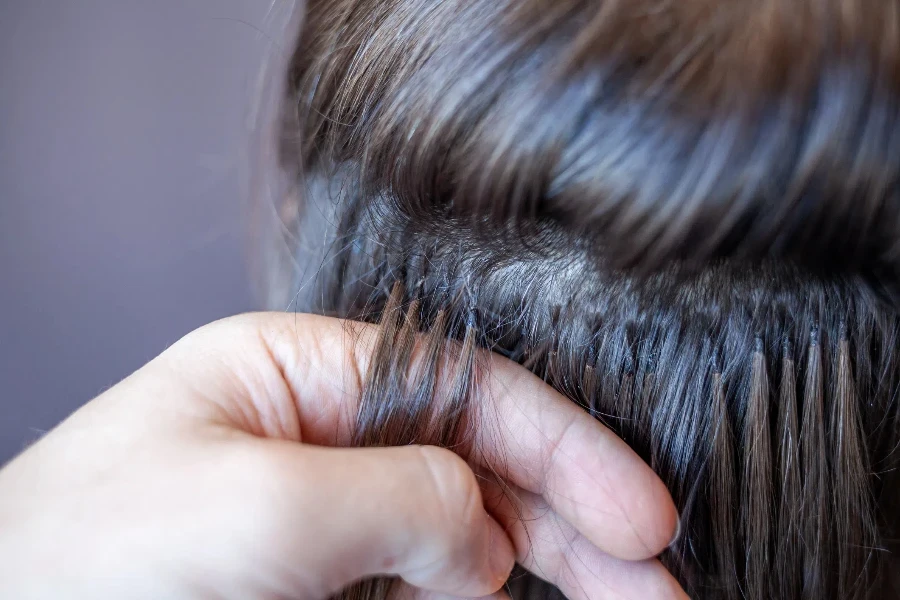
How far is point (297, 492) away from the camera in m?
0.43

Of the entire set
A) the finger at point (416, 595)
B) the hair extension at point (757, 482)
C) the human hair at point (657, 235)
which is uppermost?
the human hair at point (657, 235)

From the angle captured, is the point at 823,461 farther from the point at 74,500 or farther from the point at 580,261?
the point at 74,500

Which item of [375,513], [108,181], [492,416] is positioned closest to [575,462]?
[492,416]

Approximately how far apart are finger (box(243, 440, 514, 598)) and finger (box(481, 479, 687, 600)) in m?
0.11

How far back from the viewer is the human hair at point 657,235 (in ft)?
1.15

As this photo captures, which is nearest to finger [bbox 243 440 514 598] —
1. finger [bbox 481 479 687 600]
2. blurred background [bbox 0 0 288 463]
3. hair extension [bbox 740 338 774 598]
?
finger [bbox 481 479 687 600]

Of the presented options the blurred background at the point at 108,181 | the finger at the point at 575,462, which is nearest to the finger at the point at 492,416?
the finger at the point at 575,462

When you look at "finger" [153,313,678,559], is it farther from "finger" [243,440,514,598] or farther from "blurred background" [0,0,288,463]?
"blurred background" [0,0,288,463]

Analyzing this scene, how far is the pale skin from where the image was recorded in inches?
17.1

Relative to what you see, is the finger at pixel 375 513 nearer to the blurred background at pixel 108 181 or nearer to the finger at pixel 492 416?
the finger at pixel 492 416

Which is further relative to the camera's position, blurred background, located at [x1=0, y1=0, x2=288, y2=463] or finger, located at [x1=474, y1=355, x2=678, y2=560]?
blurred background, located at [x1=0, y1=0, x2=288, y2=463]

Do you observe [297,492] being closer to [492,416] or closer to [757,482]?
[492,416]

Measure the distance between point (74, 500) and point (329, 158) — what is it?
13.3 inches

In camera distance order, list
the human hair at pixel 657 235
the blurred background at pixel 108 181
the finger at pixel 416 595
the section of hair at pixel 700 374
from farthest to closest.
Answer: the blurred background at pixel 108 181 → the finger at pixel 416 595 → the section of hair at pixel 700 374 → the human hair at pixel 657 235
